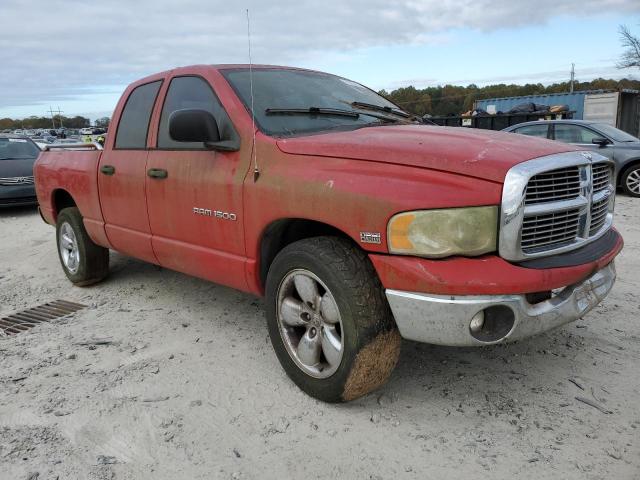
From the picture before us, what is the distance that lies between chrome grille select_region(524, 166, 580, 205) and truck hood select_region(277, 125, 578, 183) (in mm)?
111

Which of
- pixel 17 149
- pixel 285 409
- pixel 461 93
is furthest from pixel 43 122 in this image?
pixel 285 409

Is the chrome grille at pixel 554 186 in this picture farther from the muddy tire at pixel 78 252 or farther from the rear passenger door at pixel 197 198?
the muddy tire at pixel 78 252

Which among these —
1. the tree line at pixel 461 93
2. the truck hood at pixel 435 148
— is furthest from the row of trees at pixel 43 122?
the truck hood at pixel 435 148

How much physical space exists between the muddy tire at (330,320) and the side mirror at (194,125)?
2.88ft

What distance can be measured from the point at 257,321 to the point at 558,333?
2.20 meters

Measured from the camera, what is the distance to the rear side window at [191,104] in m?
3.31

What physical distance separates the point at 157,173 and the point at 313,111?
4.11 feet

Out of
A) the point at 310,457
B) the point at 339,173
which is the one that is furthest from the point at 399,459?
the point at 339,173

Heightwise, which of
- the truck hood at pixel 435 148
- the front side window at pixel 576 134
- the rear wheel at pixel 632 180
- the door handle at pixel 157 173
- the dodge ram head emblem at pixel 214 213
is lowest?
the rear wheel at pixel 632 180

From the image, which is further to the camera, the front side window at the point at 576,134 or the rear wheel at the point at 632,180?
the front side window at the point at 576,134

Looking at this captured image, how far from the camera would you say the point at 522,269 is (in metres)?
2.34

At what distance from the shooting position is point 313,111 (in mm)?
3365

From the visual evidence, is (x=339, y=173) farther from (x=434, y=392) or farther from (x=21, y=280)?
(x=21, y=280)

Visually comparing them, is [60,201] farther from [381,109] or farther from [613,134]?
[613,134]
